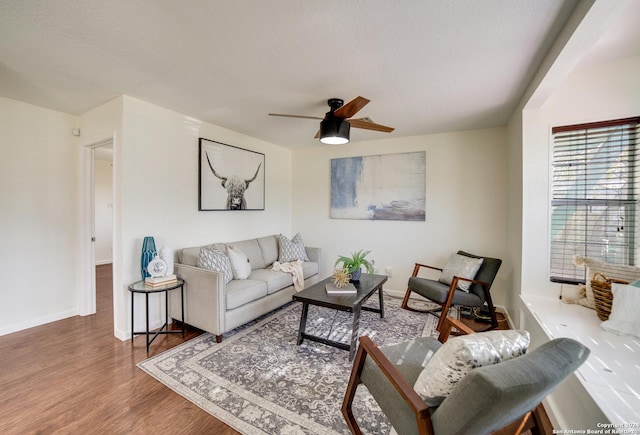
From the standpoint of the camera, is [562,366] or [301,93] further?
[301,93]

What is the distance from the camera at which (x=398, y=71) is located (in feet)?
7.20

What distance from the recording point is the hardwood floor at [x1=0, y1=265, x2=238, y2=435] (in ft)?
5.49

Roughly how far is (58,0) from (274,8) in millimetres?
1154

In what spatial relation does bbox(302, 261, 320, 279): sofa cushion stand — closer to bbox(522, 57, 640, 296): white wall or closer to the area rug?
the area rug

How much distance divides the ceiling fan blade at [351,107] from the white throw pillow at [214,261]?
6.39ft

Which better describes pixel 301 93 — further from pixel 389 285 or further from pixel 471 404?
pixel 389 285

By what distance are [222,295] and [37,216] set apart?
237 centimetres

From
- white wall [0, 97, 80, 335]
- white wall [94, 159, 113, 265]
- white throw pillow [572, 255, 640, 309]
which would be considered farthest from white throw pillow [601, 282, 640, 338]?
white wall [94, 159, 113, 265]

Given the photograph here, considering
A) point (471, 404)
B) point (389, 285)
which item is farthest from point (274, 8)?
point (389, 285)

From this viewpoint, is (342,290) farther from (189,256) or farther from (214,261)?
(189,256)

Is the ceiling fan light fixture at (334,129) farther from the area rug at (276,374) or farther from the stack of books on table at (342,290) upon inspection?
the area rug at (276,374)

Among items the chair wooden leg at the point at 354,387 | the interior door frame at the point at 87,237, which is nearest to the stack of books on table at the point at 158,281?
the interior door frame at the point at 87,237

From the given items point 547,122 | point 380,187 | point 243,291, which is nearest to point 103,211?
point 243,291

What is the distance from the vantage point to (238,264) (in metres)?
3.28
